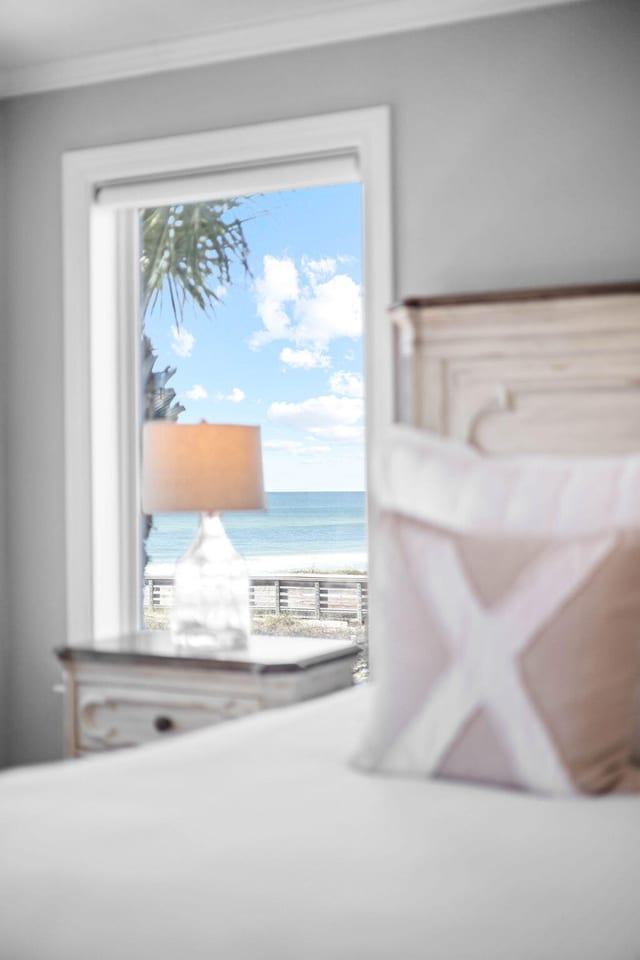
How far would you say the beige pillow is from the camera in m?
1.59

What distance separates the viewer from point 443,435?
2.79m

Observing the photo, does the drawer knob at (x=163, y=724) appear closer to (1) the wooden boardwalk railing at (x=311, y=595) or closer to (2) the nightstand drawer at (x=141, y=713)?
(2) the nightstand drawer at (x=141, y=713)

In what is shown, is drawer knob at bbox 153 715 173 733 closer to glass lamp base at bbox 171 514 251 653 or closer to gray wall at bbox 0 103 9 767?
glass lamp base at bbox 171 514 251 653

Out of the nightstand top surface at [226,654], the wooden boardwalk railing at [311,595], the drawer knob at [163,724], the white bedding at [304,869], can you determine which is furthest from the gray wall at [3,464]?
the wooden boardwalk railing at [311,595]

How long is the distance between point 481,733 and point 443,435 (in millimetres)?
1271

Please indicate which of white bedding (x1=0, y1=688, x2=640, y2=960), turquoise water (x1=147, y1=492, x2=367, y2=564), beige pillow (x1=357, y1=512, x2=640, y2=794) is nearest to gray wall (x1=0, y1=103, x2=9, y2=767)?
white bedding (x1=0, y1=688, x2=640, y2=960)

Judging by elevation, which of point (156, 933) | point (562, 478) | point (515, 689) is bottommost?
point (156, 933)

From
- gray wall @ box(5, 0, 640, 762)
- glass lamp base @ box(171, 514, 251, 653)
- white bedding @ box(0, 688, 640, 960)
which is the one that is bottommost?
white bedding @ box(0, 688, 640, 960)

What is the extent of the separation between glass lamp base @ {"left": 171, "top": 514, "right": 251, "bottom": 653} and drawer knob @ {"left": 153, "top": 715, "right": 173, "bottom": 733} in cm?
20

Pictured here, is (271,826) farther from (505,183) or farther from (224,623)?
(505,183)

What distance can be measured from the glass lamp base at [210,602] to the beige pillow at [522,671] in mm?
1290

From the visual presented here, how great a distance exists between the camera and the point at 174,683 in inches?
112

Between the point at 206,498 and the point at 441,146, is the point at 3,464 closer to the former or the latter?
the point at 206,498

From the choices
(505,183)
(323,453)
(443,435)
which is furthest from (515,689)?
(323,453)
